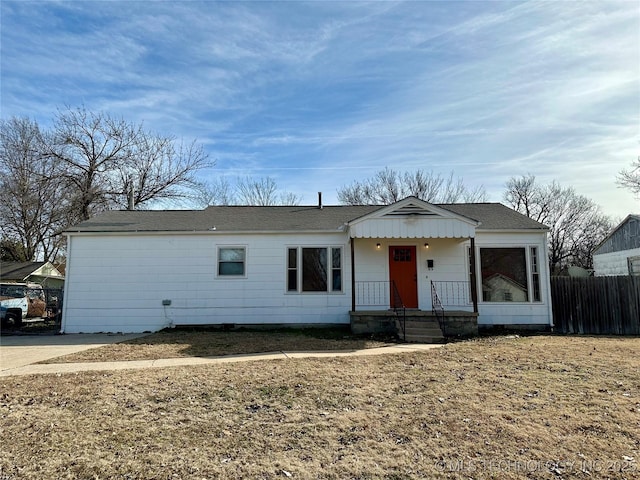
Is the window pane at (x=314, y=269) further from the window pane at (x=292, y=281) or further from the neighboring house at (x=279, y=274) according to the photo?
the window pane at (x=292, y=281)

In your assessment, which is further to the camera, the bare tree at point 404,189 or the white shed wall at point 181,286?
the bare tree at point 404,189

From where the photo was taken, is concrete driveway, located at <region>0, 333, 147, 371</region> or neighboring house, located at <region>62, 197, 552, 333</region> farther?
neighboring house, located at <region>62, 197, 552, 333</region>

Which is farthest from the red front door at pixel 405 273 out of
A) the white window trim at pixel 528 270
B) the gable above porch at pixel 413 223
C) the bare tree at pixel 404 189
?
the bare tree at pixel 404 189

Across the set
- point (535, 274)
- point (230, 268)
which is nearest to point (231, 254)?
point (230, 268)

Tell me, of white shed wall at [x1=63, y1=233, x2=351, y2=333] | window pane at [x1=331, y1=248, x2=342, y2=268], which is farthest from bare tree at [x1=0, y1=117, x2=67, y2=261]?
window pane at [x1=331, y1=248, x2=342, y2=268]

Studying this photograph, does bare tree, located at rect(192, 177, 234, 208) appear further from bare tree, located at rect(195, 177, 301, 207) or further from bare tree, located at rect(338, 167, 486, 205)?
bare tree, located at rect(338, 167, 486, 205)

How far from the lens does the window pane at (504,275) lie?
39.2ft

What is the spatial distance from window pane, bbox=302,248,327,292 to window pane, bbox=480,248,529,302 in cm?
505

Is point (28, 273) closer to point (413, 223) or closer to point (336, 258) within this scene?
point (336, 258)

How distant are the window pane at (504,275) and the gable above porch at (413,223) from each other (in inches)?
70.0

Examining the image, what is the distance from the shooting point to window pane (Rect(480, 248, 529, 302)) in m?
12.0

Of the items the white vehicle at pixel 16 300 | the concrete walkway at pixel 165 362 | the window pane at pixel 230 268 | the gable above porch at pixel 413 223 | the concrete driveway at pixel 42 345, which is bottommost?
the concrete driveway at pixel 42 345

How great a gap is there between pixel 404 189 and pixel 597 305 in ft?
65.4

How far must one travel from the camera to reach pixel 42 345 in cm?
971
